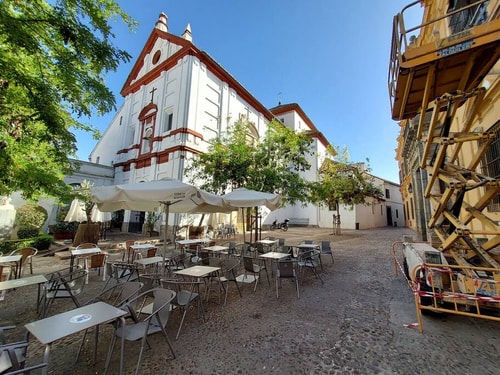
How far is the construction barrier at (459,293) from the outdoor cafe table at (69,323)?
425 cm

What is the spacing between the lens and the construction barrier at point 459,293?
10.3ft

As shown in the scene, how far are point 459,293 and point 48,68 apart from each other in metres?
10.2

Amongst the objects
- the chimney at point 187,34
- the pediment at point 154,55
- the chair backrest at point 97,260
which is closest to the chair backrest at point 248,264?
the chair backrest at point 97,260

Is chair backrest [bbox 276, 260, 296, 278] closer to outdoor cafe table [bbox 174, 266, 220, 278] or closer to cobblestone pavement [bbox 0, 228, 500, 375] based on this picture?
cobblestone pavement [bbox 0, 228, 500, 375]

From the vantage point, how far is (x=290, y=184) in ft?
35.1

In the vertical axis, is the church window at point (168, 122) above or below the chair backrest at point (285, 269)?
above

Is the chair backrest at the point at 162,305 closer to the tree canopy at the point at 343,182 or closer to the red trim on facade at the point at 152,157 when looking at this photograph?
the red trim on facade at the point at 152,157

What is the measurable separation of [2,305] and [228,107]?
672 inches

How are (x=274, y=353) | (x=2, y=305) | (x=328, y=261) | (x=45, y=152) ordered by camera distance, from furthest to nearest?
(x=328, y=261) → (x=45, y=152) → (x=2, y=305) → (x=274, y=353)

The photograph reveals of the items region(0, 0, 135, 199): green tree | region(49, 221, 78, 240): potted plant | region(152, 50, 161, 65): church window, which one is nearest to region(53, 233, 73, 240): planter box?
region(49, 221, 78, 240): potted plant

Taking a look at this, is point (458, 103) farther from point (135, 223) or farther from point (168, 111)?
point (135, 223)

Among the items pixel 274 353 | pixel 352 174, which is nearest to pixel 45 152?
pixel 274 353

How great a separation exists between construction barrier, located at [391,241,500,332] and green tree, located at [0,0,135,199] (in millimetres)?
7589

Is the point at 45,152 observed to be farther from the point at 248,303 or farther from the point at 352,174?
the point at 352,174
